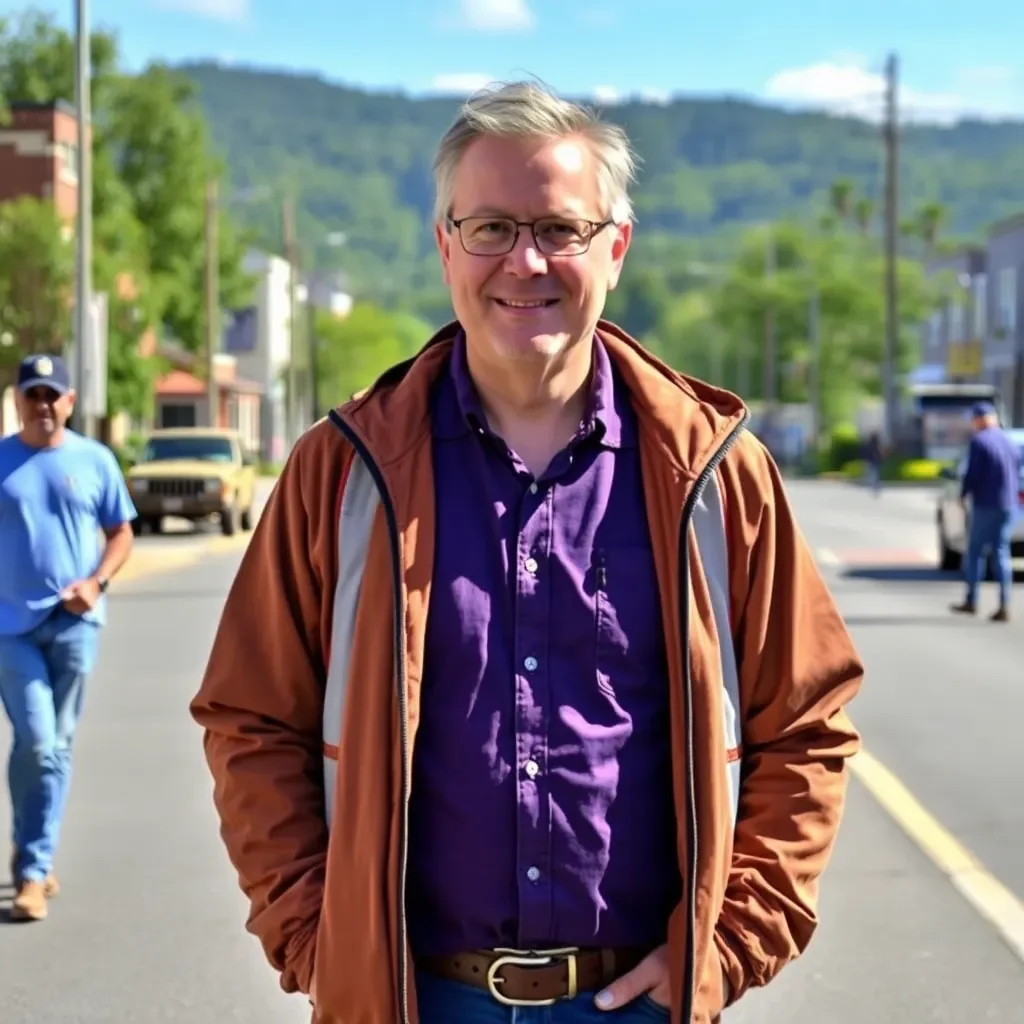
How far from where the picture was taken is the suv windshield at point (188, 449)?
33.6m

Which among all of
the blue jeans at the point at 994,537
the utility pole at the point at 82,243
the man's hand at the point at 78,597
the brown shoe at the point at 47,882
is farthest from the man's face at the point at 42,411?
the utility pole at the point at 82,243

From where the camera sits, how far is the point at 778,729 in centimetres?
306

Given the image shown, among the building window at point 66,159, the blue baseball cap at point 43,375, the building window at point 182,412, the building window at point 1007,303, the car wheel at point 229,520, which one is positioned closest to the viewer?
the blue baseball cap at point 43,375

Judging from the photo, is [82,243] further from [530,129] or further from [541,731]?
[541,731]

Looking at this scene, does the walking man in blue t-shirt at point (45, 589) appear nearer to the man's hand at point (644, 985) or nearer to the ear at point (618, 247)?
the ear at point (618, 247)

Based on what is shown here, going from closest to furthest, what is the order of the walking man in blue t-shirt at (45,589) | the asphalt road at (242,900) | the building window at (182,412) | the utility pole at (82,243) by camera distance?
the asphalt road at (242,900) → the walking man in blue t-shirt at (45,589) → the utility pole at (82,243) → the building window at (182,412)

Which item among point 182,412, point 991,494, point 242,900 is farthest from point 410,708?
point 182,412

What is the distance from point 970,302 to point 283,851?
254 ft

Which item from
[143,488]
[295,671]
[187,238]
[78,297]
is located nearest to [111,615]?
[78,297]

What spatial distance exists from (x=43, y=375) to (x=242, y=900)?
208 centimetres

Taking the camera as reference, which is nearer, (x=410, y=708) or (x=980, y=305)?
(x=410, y=708)

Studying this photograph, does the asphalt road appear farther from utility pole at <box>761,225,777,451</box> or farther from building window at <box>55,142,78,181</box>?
utility pole at <box>761,225,777,451</box>

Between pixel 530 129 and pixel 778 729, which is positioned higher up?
pixel 530 129

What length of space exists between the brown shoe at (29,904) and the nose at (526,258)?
474 cm
